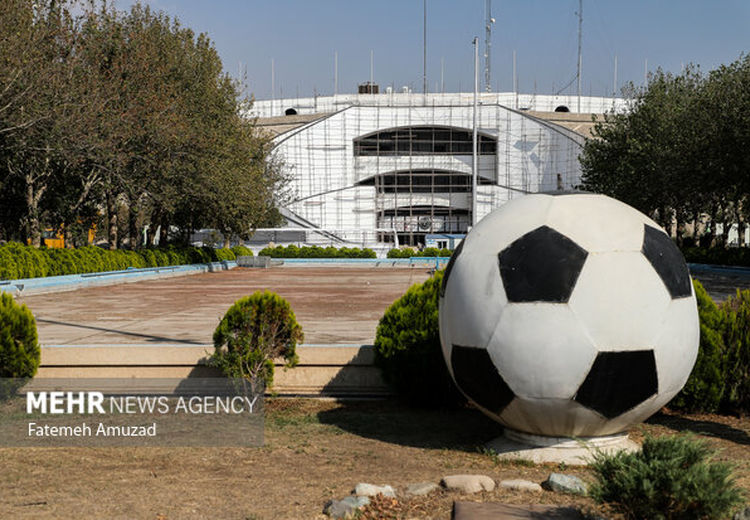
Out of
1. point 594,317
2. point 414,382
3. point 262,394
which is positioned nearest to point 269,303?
point 262,394

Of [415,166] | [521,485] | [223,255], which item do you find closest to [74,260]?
[223,255]

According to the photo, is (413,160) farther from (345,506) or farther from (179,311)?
(345,506)

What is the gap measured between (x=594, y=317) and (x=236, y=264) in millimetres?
44844

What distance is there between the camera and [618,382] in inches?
227

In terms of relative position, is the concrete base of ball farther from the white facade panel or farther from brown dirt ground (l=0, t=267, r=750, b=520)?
the white facade panel

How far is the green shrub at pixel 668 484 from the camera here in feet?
13.4

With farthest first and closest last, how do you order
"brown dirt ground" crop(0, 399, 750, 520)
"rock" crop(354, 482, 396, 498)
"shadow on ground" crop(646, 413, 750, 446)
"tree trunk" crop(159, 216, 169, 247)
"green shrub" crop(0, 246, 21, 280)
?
1. "tree trunk" crop(159, 216, 169, 247)
2. "green shrub" crop(0, 246, 21, 280)
3. "shadow on ground" crop(646, 413, 750, 446)
4. "rock" crop(354, 482, 396, 498)
5. "brown dirt ground" crop(0, 399, 750, 520)

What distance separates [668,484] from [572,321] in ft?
5.59

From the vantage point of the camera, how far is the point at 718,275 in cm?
3853

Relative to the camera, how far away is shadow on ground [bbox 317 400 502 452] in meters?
6.90

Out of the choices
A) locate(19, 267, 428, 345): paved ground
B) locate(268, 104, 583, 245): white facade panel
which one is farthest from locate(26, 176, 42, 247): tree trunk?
locate(268, 104, 583, 245): white facade panel

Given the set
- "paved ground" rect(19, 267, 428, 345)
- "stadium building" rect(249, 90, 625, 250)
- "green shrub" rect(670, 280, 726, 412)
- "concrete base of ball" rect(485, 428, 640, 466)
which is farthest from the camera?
"stadium building" rect(249, 90, 625, 250)

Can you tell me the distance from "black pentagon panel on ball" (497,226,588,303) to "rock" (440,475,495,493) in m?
1.35

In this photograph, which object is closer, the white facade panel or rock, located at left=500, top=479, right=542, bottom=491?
rock, located at left=500, top=479, right=542, bottom=491
